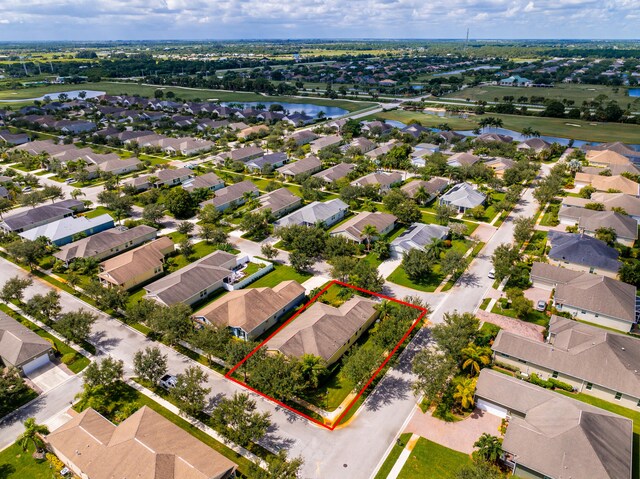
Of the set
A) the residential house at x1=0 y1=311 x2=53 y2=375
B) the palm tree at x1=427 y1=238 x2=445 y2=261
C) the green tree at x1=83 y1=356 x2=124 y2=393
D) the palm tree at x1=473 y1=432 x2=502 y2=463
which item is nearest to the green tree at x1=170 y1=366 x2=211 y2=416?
the green tree at x1=83 y1=356 x2=124 y2=393

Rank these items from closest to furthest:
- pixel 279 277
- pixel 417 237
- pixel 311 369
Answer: pixel 311 369 < pixel 279 277 < pixel 417 237

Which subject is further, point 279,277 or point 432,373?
point 279,277

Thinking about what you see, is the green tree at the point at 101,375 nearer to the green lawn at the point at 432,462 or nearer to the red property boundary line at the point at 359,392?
the red property boundary line at the point at 359,392

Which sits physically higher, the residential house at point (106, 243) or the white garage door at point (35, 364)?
the residential house at point (106, 243)

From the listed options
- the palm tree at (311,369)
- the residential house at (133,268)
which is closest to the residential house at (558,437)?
the palm tree at (311,369)

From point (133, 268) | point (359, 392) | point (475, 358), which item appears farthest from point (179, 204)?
point (475, 358)

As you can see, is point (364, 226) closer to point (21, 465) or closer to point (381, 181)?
Answer: point (381, 181)

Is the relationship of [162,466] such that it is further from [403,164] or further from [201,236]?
[403,164]

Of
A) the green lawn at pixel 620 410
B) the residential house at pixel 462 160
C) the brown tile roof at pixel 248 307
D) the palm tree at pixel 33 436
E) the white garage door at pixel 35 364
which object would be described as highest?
the residential house at pixel 462 160
